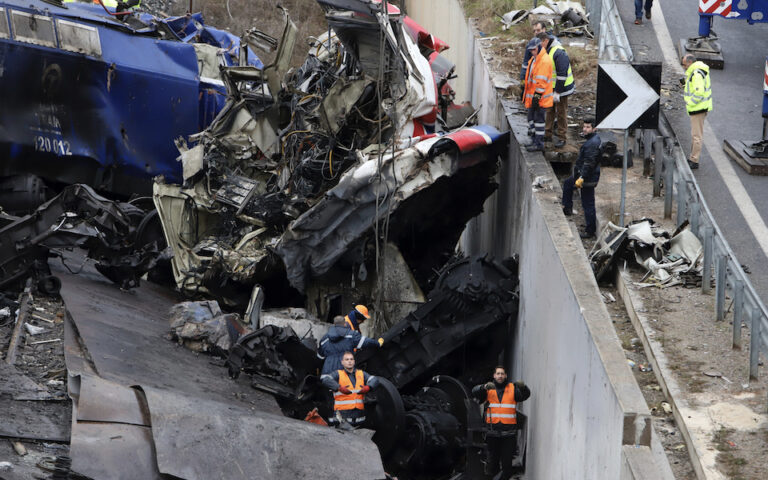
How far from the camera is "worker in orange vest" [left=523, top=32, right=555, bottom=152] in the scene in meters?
10.6

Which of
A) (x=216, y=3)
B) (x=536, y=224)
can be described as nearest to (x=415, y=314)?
(x=536, y=224)

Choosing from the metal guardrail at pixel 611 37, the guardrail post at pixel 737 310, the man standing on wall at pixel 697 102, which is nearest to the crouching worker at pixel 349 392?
the guardrail post at pixel 737 310

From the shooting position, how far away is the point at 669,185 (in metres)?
9.89

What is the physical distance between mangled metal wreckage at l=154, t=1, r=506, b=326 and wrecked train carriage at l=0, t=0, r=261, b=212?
4.84ft

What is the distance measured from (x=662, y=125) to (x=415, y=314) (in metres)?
3.45

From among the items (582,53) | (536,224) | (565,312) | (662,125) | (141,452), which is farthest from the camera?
(582,53)

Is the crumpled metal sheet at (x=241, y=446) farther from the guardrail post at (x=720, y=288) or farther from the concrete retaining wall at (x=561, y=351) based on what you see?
the guardrail post at (x=720, y=288)

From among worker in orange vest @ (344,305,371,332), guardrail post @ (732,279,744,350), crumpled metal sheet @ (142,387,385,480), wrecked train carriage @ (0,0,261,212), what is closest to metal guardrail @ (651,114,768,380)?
guardrail post @ (732,279,744,350)

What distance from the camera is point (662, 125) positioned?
1149 centimetres

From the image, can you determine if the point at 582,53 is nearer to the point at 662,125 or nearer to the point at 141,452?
the point at 662,125

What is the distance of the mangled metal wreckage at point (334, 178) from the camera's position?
1112 centimetres

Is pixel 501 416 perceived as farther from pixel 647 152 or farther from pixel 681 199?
pixel 647 152

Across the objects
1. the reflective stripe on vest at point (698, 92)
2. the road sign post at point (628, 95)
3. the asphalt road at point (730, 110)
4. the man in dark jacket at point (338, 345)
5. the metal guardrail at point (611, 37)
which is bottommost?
the man in dark jacket at point (338, 345)

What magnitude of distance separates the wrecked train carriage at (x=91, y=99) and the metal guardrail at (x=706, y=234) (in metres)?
6.15
